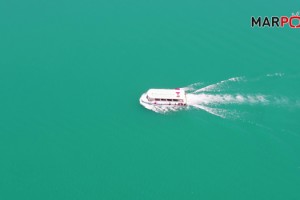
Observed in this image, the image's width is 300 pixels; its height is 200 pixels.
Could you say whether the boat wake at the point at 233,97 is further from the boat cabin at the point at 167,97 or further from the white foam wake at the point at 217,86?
the boat cabin at the point at 167,97

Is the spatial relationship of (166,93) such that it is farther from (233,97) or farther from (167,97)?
(233,97)

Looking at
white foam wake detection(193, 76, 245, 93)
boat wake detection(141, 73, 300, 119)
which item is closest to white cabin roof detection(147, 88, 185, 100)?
boat wake detection(141, 73, 300, 119)

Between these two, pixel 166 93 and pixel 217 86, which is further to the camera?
pixel 217 86

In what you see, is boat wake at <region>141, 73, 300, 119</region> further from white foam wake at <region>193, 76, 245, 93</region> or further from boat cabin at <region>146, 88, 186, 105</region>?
boat cabin at <region>146, 88, 186, 105</region>

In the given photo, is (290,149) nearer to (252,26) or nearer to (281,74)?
(281,74)

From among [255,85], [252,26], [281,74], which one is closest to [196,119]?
[255,85]

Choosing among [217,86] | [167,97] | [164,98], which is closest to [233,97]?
[217,86]

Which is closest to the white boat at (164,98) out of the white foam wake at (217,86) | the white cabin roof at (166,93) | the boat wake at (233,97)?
the white cabin roof at (166,93)
